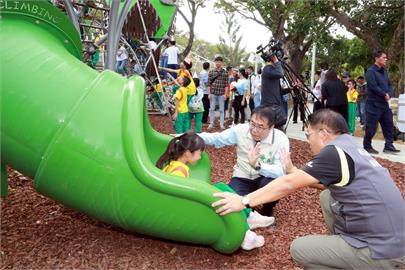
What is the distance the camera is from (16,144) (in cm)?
263

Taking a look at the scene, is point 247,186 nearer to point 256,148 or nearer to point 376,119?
point 256,148

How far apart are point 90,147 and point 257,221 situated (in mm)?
1668

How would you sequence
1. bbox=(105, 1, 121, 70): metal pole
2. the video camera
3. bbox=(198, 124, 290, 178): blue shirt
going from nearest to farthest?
bbox=(198, 124, 290, 178): blue shirt < bbox=(105, 1, 121, 70): metal pole < the video camera

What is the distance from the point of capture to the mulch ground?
2908mm

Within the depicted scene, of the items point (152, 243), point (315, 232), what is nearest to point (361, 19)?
point (315, 232)

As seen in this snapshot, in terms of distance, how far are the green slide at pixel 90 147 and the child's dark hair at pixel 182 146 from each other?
22.8 inches

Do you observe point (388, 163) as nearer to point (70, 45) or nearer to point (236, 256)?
point (236, 256)

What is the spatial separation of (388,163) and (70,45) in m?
5.09

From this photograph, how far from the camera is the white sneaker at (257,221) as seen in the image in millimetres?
3611

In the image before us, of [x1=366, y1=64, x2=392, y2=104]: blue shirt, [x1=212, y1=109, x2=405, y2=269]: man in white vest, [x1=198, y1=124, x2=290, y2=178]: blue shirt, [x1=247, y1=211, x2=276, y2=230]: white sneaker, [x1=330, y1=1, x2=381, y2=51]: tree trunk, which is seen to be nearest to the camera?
[x1=212, y1=109, x2=405, y2=269]: man in white vest

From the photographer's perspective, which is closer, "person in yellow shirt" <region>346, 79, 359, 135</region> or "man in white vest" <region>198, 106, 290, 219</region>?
"man in white vest" <region>198, 106, 290, 219</region>

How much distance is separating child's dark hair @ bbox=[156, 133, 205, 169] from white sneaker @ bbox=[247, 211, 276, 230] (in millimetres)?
776

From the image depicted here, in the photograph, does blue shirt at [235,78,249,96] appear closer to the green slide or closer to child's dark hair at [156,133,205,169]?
child's dark hair at [156,133,205,169]

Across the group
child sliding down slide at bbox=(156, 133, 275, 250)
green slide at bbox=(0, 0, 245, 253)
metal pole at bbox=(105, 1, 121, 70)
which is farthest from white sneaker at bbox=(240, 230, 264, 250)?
metal pole at bbox=(105, 1, 121, 70)
